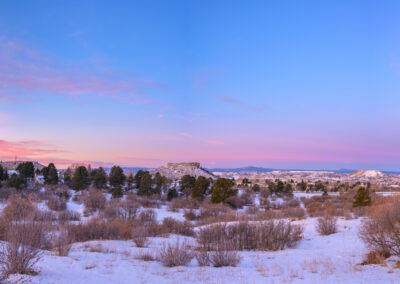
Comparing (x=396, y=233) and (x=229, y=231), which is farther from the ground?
(x=396, y=233)

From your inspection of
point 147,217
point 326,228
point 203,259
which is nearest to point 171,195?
point 147,217

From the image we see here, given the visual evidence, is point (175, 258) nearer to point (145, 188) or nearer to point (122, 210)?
point (122, 210)

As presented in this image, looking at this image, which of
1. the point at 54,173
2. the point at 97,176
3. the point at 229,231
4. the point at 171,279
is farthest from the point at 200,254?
the point at 54,173

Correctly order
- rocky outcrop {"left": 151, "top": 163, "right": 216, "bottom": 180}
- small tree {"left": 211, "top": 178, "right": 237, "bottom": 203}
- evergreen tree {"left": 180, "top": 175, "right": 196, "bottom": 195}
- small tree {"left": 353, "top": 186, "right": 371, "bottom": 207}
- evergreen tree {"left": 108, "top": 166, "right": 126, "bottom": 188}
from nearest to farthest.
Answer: small tree {"left": 353, "top": 186, "right": 371, "bottom": 207} < small tree {"left": 211, "top": 178, "right": 237, "bottom": 203} < evergreen tree {"left": 108, "top": 166, "right": 126, "bottom": 188} < evergreen tree {"left": 180, "top": 175, "right": 196, "bottom": 195} < rocky outcrop {"left": 151, "top": 163, "right": 216, "bottom": 180}

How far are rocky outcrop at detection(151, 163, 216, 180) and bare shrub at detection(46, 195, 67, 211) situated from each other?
54557 mm

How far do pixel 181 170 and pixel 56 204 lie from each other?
63.6 m

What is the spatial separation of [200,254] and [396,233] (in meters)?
5.72

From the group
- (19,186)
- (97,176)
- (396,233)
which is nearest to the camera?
(396,233)

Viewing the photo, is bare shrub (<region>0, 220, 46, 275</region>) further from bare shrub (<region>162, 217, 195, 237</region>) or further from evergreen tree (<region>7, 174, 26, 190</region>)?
evergreen tree (<region>7, 174, 26, 190</region>)

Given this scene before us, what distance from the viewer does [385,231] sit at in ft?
31.0

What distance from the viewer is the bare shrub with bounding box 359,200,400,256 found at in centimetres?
923

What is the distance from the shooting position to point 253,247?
13195 mm

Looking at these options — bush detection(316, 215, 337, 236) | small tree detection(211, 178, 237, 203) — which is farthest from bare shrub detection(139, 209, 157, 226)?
bush detection(316, 215, 337, 236)

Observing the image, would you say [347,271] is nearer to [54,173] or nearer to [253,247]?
[253,247]
